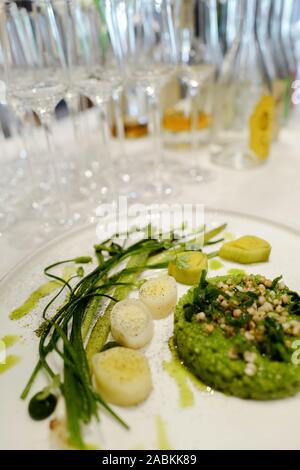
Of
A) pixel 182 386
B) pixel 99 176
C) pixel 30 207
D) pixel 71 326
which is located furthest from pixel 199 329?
pixel 99 176

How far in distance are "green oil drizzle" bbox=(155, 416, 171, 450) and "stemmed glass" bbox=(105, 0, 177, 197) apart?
100 centimetres

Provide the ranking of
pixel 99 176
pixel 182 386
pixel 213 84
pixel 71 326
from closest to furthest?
pixel 182 386 < pixel 71 326 < pixel 99 176 < pixel 213 84

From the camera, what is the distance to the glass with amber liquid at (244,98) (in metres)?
1.55

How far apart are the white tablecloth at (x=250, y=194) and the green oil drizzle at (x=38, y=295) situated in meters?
0.20

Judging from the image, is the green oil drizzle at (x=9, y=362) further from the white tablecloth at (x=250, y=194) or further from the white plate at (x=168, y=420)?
the white tablecloth at (x=250, y=194)

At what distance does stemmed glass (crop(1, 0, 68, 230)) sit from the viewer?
43.7 inches

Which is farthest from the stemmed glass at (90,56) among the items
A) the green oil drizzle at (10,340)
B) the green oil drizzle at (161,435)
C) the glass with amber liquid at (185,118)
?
the green oil drizzle at (161,435)

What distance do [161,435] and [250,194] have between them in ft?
3.10

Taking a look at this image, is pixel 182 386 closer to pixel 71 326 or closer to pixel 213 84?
pixel 71 326

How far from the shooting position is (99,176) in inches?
62.5

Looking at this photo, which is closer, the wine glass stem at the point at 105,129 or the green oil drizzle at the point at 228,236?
the green oil drizzle at the point at 228,236

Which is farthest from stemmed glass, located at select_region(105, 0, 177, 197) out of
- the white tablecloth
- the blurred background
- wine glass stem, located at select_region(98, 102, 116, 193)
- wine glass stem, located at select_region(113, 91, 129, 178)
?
the white tablecloth

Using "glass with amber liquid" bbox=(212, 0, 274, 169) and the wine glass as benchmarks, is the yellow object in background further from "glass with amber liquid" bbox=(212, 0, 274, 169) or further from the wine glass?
the wine glass
